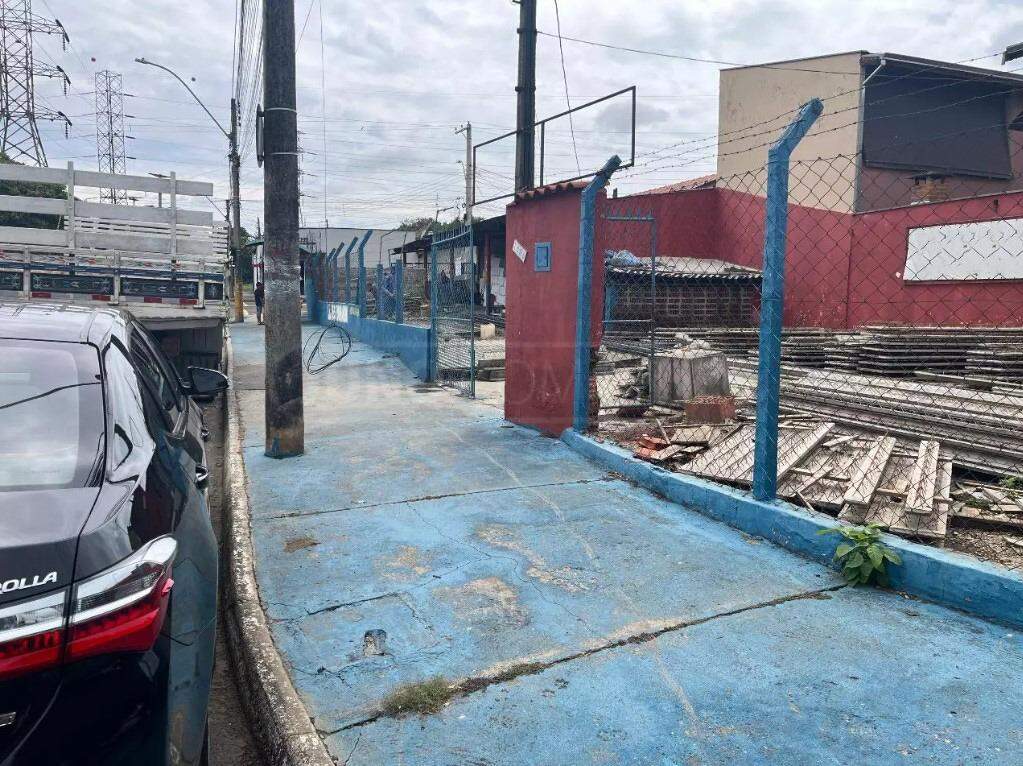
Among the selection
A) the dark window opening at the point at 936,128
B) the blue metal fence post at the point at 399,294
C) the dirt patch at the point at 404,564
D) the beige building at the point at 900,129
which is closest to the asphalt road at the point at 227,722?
the dirt patch at the point at 404,564

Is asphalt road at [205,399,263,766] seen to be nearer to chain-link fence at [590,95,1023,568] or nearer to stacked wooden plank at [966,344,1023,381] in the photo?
chain-link fence at [590,95,1023,568]

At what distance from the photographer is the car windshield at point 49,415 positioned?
1916 mm

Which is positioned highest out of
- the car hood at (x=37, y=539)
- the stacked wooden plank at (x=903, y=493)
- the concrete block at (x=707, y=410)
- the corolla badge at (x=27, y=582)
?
the car hood at (x=37, y=539)

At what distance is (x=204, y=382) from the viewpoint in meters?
4.32

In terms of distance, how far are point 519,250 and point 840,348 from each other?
6.82 m

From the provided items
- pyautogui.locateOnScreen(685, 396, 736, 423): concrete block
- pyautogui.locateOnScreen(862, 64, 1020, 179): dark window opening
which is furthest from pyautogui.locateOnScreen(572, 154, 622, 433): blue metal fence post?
pyautogui.locateOnScreen(862, 64, 1020, 179): dark window opening

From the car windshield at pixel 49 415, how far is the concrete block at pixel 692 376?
6158mm

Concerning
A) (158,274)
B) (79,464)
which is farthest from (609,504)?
(158,274)

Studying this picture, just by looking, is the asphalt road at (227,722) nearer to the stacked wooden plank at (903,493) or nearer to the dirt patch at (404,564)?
the dirt patch at (404,564)

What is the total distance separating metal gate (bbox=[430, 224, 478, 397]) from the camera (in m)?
9.93

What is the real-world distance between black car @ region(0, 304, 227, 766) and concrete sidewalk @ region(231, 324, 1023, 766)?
89 centimetres

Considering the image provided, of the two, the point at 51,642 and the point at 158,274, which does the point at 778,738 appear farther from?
the point at 158,274

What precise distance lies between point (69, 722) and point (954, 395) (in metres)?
7.19

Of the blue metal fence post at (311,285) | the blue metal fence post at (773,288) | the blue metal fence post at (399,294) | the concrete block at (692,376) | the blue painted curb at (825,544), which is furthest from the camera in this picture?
the blue metal fence post at (311,285)
